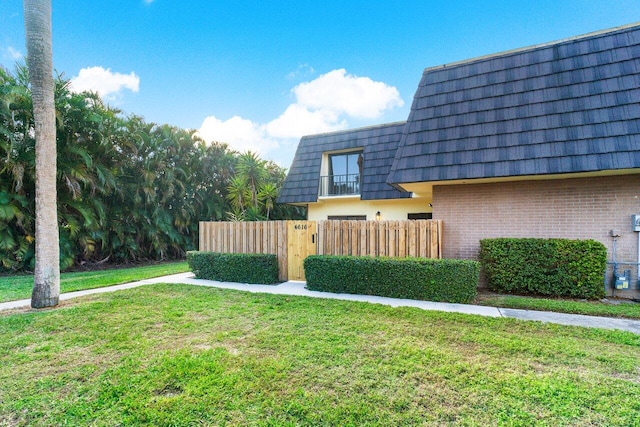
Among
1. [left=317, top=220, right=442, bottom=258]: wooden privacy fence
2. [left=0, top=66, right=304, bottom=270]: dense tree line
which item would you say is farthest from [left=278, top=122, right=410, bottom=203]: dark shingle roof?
[left=317, top=220, right=442, bottom=258]: wooden privacy fence

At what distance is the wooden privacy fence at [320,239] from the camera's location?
23.1 ft

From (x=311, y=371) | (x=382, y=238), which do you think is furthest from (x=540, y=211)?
(x=311, y=371)

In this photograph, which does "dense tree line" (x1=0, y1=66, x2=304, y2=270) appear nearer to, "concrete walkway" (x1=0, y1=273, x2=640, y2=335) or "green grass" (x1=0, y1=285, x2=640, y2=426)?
"concrete walkway" (x1=0, y1=273, x2=640, y2=335)

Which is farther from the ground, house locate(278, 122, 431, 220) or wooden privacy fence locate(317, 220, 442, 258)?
house locate(278, 122, 431, 220)

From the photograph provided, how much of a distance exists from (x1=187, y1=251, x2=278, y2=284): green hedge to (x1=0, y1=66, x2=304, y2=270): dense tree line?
16.5 feet

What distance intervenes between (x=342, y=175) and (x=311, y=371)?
38.3 feet

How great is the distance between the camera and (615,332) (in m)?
4.16

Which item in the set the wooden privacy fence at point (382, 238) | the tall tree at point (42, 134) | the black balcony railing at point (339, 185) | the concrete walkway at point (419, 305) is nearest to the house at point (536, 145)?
the wooden privacy fence at point (382, 238)

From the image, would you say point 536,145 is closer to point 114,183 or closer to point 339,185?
point 339,185

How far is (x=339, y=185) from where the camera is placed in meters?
14.1

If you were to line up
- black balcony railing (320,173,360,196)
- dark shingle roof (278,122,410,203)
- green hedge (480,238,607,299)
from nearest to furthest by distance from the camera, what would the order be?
green hedge (480,238,607,299) → dark shingle roof (278,122,410,203) → black balcony railing (320,173,360,196)

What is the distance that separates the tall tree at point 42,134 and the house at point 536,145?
7225 millimetres

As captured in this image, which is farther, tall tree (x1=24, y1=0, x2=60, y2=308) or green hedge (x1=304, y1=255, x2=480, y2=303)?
green hedge (x1=304, y1=255, x2=480, y2=303)

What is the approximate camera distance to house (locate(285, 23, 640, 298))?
6055 mm
